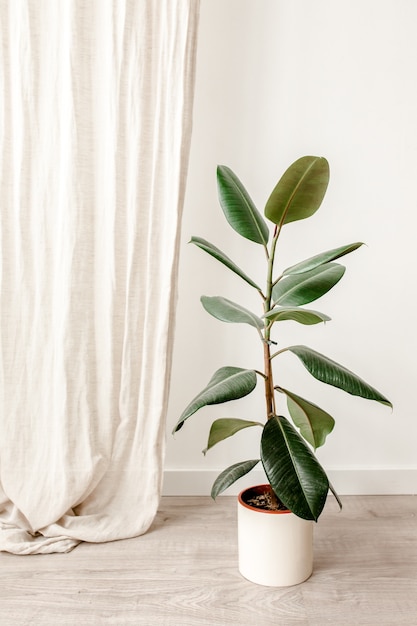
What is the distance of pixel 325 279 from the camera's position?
1.27 metres

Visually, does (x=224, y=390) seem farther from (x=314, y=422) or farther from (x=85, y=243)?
(x=85, y=243)

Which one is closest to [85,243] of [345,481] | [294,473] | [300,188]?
[300,188]

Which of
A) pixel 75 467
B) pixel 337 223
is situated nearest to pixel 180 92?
pixel 337 223

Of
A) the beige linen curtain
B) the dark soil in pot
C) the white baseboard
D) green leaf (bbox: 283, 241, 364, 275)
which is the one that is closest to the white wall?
the white baseboard

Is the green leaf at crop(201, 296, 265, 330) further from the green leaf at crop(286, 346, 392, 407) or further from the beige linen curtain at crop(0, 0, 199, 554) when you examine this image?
the beige linen curtain at crop(0, 0, 199, 554)

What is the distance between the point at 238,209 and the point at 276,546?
76 centimetres

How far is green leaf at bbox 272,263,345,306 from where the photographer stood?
1.27 metres

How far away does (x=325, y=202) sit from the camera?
1.80m

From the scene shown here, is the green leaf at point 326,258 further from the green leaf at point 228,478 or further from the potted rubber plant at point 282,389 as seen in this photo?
the green leaf at point 228,478

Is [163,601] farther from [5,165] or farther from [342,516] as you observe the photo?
[5,165]

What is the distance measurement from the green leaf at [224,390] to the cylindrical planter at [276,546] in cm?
31

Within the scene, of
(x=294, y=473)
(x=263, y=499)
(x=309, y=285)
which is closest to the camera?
(x=294, y=473)

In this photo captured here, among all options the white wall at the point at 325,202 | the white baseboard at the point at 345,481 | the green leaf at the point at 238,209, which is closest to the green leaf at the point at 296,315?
the green leaf at the point at 238,209

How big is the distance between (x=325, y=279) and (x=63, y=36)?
3.09ft
